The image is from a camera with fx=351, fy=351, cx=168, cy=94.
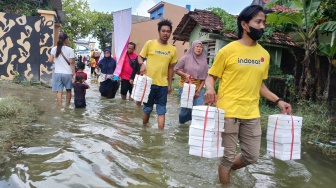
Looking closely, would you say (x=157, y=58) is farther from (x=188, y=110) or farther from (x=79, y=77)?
(x=79, y=77)

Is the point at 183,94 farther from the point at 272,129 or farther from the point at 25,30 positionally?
the point at 25,30

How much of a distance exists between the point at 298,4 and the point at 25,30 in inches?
364

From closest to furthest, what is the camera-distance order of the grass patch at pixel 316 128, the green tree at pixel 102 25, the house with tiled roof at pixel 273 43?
the grass patch at pixel 316 128
the house with tiled roof at pixel 273 43
the green tree at pixel 102 25

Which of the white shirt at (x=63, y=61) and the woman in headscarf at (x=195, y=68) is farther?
the white shirt at (x=63, y=61)

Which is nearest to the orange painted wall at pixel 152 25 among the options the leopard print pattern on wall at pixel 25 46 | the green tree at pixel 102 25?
the green tree at pixel 102 25

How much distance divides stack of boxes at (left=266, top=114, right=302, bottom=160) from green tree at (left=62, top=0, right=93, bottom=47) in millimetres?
35519

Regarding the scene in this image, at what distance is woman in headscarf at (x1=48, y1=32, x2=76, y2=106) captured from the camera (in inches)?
313

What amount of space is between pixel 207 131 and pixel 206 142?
107 millimetres

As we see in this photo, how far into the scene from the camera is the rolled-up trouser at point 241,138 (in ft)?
11.6

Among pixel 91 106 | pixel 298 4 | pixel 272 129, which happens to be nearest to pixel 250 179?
pixel 272 129

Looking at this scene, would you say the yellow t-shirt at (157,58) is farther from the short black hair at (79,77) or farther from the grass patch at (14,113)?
the short black hair at (79,77)

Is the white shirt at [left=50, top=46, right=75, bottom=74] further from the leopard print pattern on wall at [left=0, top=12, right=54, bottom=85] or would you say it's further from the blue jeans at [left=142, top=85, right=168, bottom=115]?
the leopard print pattern on wall at [left=0, top=12, right=54, bottom=85]

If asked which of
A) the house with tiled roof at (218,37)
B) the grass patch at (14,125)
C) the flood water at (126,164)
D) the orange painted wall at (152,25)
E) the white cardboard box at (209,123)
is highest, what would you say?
the orange painted wall at (152,25)

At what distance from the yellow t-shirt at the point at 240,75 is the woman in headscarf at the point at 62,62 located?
5.20 meters
